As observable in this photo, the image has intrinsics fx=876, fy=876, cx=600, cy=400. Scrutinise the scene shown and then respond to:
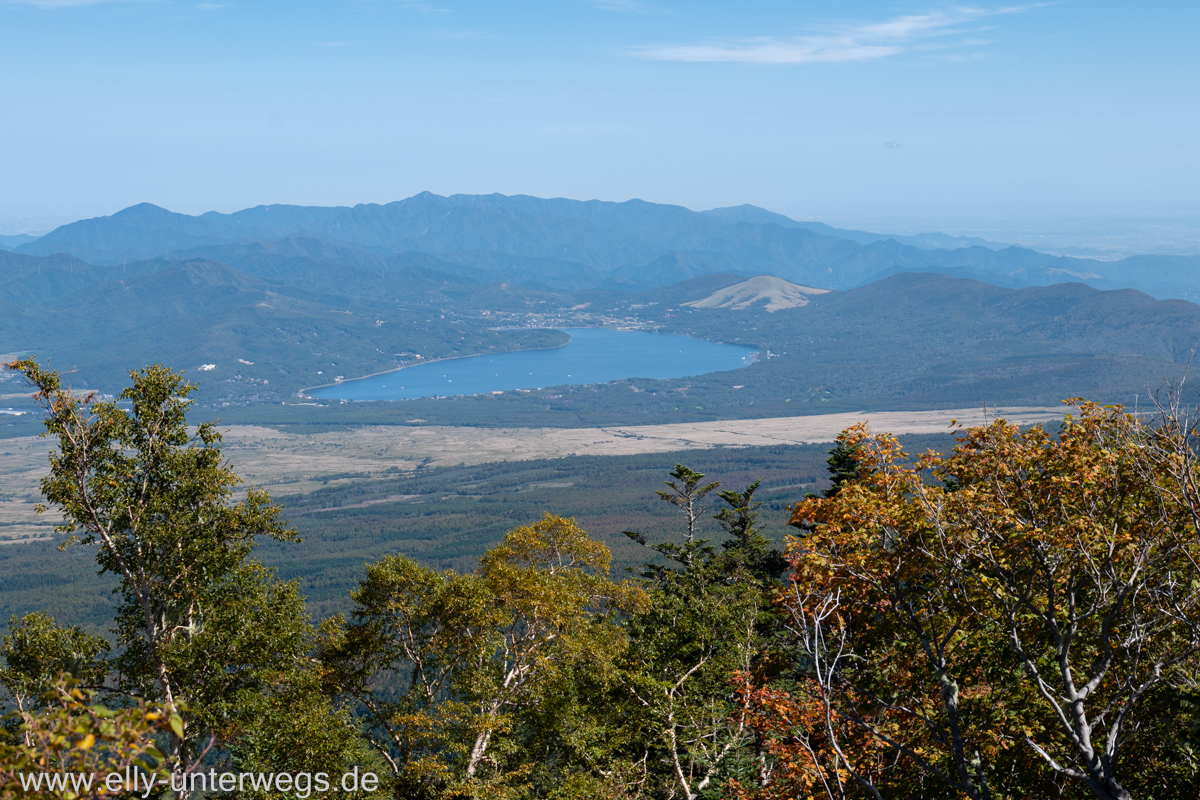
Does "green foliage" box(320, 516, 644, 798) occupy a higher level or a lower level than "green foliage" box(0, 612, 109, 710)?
lower

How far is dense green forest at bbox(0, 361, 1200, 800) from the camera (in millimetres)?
13586

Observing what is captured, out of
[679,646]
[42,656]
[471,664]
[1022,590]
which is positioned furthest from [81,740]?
[679,646]

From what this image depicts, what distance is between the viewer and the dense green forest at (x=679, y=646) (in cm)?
1359

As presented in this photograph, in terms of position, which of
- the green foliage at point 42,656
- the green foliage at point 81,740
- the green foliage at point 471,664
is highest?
the green foliage at point 81,740

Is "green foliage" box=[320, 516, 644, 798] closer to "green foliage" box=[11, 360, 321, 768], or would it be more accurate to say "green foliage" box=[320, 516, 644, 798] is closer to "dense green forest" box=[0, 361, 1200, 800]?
"dense green forest" box=[0, 361, 1200, 800]

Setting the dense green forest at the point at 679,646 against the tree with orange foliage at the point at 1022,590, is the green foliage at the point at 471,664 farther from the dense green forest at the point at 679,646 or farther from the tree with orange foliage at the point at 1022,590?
the tree with orange foliage at the point at 1022,590

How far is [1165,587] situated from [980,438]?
375 cm

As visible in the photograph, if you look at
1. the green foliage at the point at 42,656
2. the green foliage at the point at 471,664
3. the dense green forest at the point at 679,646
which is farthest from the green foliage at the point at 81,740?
the green foliage at the point at 471,664

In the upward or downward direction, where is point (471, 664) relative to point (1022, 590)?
downward

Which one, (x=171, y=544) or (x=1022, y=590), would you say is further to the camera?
(x=171, y=544)

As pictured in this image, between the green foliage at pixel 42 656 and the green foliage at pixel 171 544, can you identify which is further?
the green foliage at pixel 171 544

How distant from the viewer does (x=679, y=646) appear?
26.8 meters

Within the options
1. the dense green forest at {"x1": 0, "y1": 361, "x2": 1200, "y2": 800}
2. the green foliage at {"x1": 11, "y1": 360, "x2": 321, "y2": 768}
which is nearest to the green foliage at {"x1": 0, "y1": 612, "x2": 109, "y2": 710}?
the dense green forest at {"x1": 0, "y1": 361, "x2": 1200, "y2": 800}

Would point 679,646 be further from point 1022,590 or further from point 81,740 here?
point 81,740
